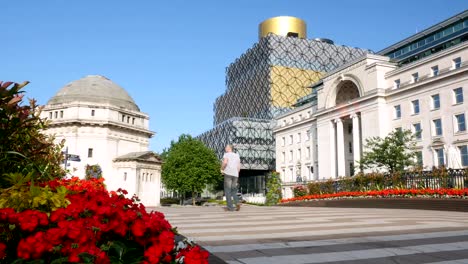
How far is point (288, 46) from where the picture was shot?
9875cm

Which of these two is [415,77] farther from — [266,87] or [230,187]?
[266,87]

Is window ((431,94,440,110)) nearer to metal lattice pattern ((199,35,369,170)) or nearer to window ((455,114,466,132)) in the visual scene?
window ((455,114,466,132))

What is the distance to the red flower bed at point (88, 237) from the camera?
8.64 ft

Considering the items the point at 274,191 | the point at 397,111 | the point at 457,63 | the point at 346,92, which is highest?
the point at 346,92

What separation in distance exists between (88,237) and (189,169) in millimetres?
65629

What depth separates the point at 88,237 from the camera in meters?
2.82

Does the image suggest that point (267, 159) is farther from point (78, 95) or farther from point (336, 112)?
point (78, 95)

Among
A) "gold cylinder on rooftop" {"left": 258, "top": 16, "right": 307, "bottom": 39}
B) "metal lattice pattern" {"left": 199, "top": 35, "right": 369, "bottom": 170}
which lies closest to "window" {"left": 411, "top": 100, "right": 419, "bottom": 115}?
"metal lattice pattern" {"left": 199, "top": 35, "right": 369, "bottom": 170}

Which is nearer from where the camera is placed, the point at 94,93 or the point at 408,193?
the point at 408,193

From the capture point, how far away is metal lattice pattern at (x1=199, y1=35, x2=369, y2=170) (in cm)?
8875

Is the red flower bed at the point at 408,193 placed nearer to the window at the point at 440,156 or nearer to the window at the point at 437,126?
the window at the point at 440,156

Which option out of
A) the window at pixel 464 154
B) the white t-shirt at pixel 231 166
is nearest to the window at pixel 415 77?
the window at pixel 464 154

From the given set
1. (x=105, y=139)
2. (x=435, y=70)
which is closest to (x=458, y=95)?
(x=435, y=70)

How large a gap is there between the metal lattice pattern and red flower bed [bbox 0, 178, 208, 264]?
272 feet
